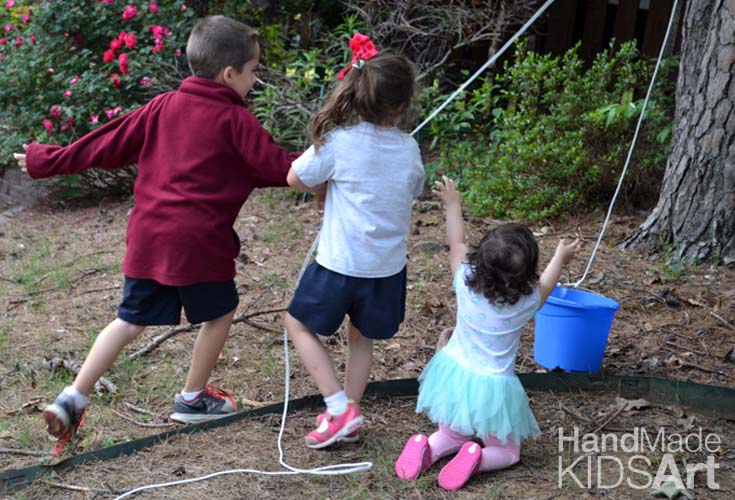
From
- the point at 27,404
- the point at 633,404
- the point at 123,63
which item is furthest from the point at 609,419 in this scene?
the point at 123,63

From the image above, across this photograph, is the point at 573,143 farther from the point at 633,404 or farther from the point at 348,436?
the point at 348,436

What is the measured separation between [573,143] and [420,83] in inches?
74.9

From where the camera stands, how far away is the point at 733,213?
4000mm

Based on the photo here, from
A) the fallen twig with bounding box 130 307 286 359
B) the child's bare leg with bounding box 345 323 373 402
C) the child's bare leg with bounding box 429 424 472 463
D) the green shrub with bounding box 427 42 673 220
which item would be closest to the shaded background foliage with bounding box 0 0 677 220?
the green shrub with bounding box 427 42 673 220

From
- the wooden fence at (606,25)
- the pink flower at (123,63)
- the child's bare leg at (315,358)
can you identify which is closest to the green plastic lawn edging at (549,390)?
the child's bare leg at (315,358)

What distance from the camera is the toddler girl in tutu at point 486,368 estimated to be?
236 cm

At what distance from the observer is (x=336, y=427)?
2.56 metres

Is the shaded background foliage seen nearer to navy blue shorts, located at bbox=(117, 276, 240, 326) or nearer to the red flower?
the red flower

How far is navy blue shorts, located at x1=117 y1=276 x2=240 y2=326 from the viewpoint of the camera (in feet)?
8.55

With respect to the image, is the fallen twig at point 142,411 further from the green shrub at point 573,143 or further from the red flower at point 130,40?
the red flower at point 130,40

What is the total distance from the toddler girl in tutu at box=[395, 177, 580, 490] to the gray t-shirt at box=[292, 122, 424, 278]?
26 cm

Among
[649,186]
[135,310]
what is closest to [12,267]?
[135,310]

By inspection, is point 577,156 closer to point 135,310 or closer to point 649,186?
point 649,186

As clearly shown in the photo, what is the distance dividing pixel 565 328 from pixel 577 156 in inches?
83.7
